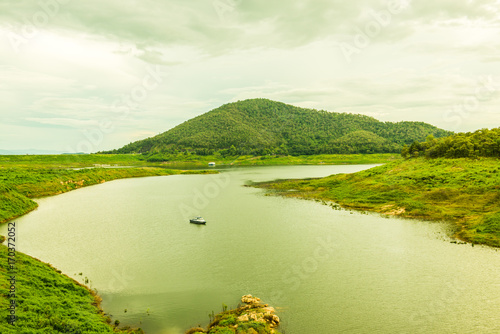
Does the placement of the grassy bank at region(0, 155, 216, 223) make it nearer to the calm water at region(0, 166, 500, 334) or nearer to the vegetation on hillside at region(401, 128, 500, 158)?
the calm water at region(0, 166, 500, 334)

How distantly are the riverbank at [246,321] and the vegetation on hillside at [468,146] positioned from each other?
3436 inches

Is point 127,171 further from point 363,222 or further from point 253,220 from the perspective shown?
point 363,222

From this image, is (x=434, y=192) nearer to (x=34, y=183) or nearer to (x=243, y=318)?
(x=243, y=318)

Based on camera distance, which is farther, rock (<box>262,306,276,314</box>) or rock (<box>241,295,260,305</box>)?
rock (<box>241,295,260,305</box>)

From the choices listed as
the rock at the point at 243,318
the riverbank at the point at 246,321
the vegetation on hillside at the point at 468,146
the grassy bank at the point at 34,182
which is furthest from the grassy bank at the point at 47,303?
the vegetation on hillside at the point at 468,146

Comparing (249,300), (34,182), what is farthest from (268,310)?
(34,182)

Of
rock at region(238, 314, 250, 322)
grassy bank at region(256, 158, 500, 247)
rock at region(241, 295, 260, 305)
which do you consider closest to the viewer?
rock at region(238, 314, 250, 322)

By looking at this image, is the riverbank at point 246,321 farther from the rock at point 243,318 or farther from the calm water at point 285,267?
the calm water at point 285,267

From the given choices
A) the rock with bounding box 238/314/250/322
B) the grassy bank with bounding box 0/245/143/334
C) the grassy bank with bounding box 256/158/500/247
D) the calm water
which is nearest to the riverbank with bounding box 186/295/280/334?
the rock with bounding box 238/314/250/322

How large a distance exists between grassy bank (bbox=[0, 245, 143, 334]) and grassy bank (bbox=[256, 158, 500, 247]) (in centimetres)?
5156

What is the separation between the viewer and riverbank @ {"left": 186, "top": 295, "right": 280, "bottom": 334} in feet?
74.7

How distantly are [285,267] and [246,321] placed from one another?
556 inches

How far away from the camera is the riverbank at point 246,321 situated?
22781 millimetres

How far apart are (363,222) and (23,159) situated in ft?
698
